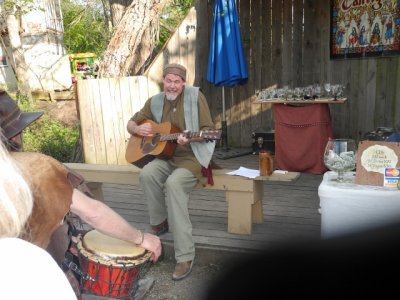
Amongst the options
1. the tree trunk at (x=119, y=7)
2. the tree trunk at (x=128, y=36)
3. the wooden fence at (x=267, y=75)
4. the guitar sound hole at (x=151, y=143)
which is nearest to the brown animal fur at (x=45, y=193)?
the guitar sound hole at (x=151, y=143)

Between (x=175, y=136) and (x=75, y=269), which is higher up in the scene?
(x=175, y=136)

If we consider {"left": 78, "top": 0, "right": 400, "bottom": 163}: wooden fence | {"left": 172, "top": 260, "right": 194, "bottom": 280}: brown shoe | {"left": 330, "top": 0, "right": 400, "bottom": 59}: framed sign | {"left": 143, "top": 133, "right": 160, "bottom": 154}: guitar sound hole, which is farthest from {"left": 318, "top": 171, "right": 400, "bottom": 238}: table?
{"left": 330, "top": 0, "right": 400, "bottom": 59}: framed sign

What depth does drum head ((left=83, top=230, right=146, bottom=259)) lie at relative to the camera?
6.31 ft

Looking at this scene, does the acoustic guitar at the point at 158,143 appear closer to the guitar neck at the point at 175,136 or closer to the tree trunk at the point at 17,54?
the guitar neck at the point at 175,136

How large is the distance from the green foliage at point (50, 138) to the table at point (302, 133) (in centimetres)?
296

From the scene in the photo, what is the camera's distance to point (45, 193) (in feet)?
4.40

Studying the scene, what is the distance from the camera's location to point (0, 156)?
0.99 m

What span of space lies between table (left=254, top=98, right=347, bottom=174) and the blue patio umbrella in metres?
0.76

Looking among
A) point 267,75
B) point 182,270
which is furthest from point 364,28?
point 182,270

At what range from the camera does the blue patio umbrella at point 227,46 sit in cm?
527

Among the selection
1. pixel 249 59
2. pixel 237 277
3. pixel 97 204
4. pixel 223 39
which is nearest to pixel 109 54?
pixel 223 39

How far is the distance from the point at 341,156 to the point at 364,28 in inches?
153

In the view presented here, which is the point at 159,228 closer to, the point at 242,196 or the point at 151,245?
the point at 242,196

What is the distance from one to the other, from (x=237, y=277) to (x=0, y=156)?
616 millimetres
